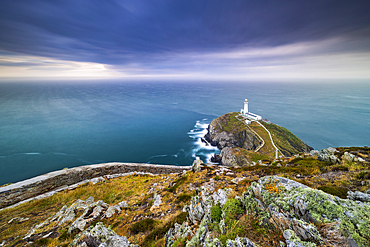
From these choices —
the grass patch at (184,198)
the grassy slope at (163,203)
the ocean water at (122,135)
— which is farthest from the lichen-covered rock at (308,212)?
the ocean water at (122,135)

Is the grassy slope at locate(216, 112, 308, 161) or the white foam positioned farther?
the white foam

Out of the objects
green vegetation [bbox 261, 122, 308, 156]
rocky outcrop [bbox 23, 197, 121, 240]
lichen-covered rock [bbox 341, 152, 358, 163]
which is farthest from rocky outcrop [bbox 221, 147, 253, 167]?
rocky outcrop [bbox 23, 197, 121, 240]

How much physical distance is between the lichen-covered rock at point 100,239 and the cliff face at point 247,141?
127ft

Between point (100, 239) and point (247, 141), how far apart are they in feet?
190

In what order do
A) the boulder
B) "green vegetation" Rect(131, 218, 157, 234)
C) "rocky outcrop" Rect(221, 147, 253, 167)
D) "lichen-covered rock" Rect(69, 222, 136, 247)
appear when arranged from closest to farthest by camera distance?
the boulder < "lichen-covered rock" Rect(69, 222, 136, 247) < "green vegetation" Rect(131, 218, 157, 234) < "rocky outcrop" Rect(221, 147, 253, 167)

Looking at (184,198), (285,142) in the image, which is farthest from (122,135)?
(285,142)

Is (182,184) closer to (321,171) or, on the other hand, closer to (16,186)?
(321,171)

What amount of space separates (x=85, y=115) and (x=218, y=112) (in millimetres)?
99271

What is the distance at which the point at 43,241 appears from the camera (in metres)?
9.02

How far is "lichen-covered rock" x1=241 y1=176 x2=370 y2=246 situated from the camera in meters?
3.87

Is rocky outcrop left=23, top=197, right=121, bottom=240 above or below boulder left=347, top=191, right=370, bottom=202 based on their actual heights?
below

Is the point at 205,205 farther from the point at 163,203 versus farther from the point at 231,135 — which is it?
the point at 231,135

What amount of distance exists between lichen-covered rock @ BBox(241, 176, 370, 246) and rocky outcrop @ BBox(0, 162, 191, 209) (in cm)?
2488

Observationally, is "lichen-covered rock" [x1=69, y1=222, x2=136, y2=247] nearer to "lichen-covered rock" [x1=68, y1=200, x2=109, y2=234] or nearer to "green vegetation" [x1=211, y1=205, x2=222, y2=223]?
"lichen-covered rock" [x1=68, y1=200, x2=109, y2=234]
